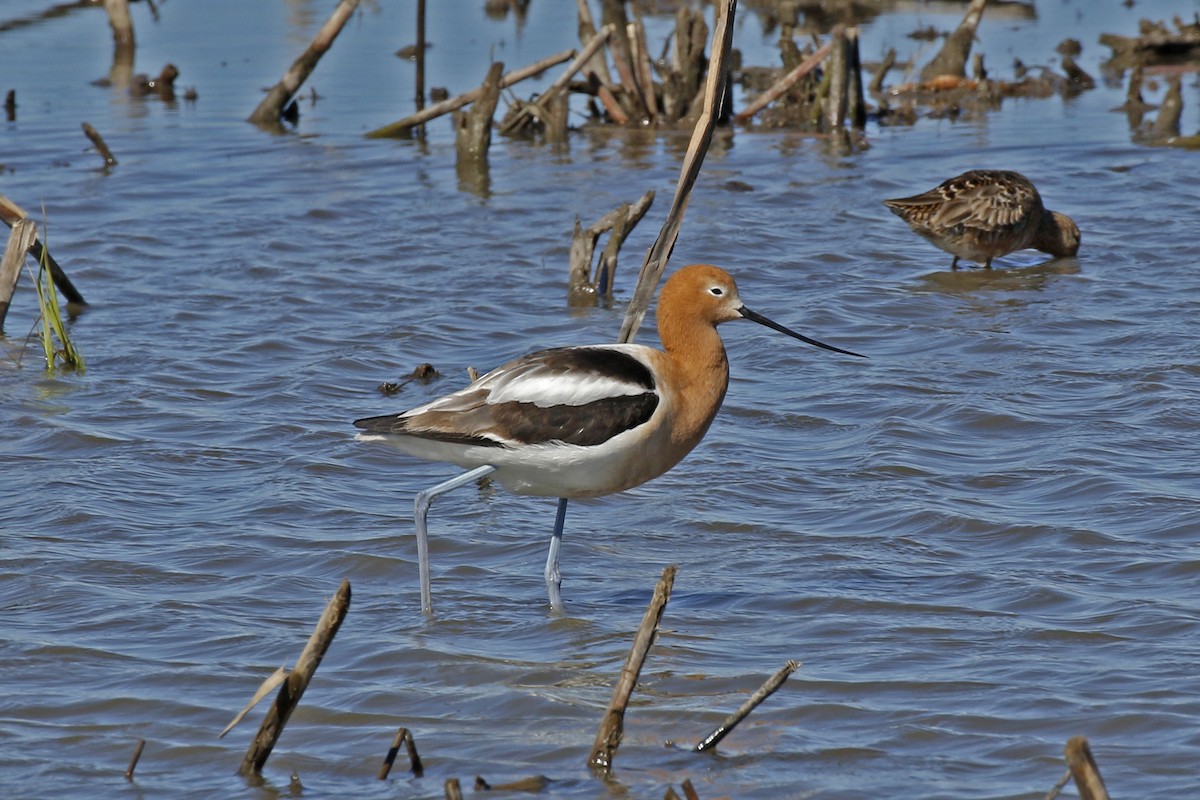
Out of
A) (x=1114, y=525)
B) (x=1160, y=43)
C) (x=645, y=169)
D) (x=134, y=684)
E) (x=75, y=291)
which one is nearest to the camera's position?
(x=134, y=684)

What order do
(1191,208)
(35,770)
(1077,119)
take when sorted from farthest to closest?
(1077,119)
(1191,208)
(35,770)

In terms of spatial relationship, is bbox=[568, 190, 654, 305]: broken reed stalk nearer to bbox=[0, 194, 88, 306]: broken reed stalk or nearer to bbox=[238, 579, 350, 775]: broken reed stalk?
bbox=[0, 194, 88, 306]: broken reed stalk

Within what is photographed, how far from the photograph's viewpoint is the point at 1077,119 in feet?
56.5

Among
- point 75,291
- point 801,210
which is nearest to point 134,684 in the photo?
point 75,291

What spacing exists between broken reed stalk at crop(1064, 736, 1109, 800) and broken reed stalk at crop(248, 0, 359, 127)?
1405 centimetres

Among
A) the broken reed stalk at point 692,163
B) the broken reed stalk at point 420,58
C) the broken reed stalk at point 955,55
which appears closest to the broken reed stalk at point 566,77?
the broken reed stalk at point 420,58

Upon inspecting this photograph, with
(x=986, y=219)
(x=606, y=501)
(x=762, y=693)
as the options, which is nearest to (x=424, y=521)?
(x=606, y=501)

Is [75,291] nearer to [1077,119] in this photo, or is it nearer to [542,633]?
[542,633]

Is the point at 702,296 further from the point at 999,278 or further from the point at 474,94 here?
the point at 474,94

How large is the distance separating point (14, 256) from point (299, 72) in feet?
24.9

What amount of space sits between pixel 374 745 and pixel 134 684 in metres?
1.05

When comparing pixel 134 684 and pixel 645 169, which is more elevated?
pixel 645 169

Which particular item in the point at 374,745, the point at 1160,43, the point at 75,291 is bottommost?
the point at 374,745

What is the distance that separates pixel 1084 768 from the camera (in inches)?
144
